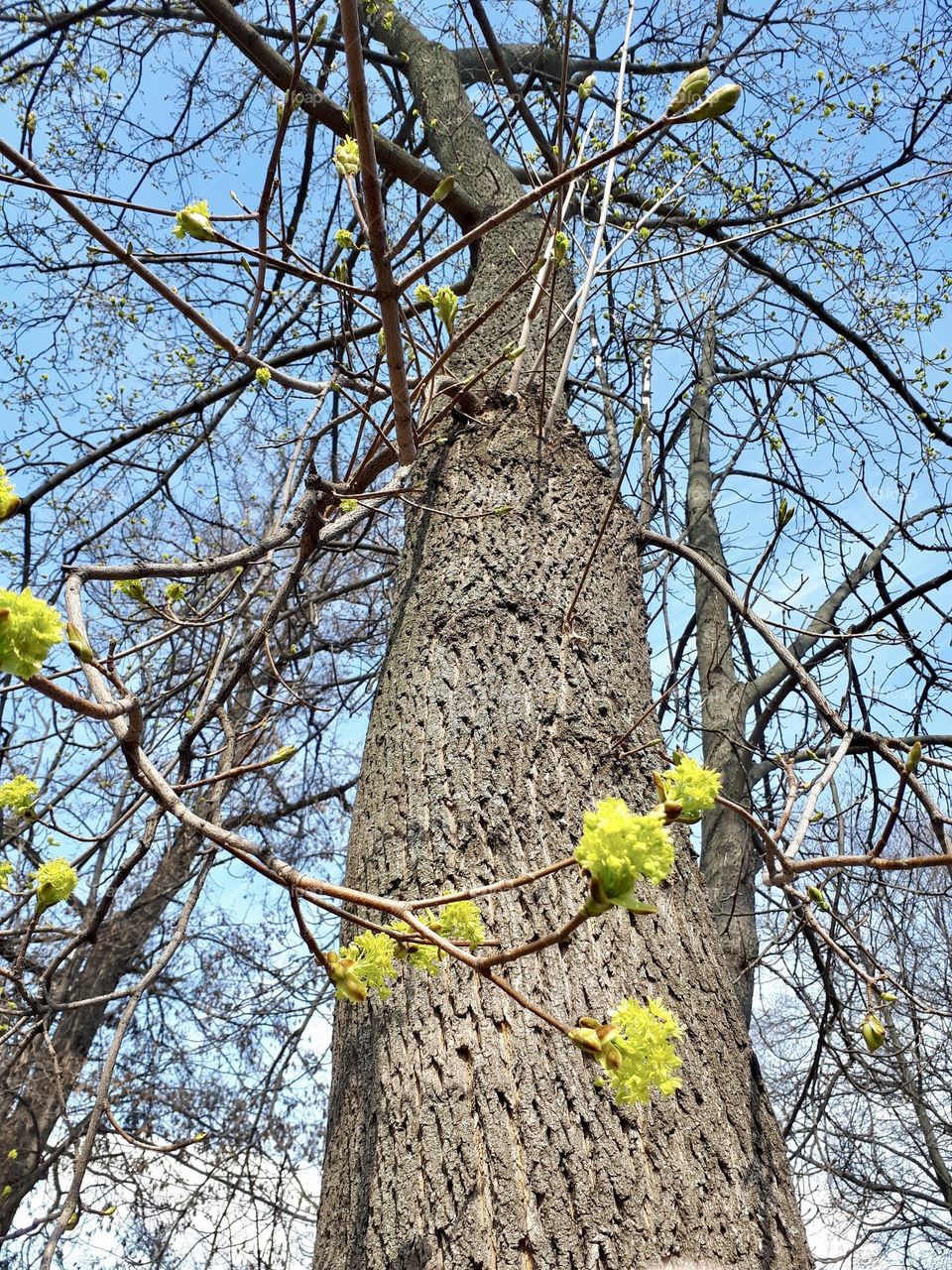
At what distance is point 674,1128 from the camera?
3.69 feet

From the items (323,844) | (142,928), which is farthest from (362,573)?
(142,928)

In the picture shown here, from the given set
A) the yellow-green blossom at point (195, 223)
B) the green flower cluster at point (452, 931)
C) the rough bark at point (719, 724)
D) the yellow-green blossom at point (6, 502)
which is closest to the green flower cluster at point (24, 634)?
the yellow-green blossom at point (6, 502)

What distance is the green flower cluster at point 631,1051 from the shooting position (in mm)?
782

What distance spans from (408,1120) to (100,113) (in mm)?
4724

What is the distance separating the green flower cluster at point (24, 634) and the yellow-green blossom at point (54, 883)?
0.63 metres

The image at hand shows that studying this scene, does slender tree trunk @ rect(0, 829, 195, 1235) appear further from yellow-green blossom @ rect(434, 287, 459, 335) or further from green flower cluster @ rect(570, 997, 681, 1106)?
green flower cluster @ rect(570, 997, 681, 1106)

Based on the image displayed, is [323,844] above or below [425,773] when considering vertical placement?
above

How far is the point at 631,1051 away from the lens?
2.63ft

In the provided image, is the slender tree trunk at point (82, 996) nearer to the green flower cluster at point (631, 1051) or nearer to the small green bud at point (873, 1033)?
the small green bud at point (873, 1033)

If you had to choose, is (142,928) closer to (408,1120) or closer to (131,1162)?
(131,1162)

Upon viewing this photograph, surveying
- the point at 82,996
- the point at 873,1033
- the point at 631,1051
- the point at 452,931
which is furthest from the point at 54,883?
the point at 82,996

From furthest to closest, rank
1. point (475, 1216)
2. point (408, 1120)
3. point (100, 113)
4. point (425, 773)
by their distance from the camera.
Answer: point (100, 113) → point (425, 773) → point (408, 1120) → point (475, 1216)

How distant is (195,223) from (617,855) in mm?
1184

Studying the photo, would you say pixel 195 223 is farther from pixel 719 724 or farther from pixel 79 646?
pixel 719 724
